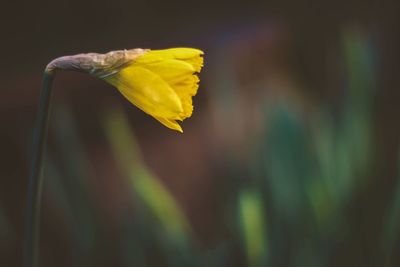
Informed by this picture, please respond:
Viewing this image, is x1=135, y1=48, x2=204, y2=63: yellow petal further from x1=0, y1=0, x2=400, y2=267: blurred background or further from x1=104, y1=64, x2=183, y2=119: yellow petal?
x1=0, y1=0, x2=400, y2=267: blurred background

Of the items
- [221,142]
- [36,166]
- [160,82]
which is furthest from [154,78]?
[221,142]

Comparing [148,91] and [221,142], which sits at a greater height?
[148,91]

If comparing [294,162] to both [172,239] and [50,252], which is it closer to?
[172,239]

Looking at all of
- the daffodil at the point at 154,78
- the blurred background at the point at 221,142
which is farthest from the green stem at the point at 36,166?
the blurred background at the point at 221,142

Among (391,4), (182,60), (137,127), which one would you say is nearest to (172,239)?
(182,60)

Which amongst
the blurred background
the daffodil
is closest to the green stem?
the daffodil

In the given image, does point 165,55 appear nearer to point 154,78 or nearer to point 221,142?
point 154,78
